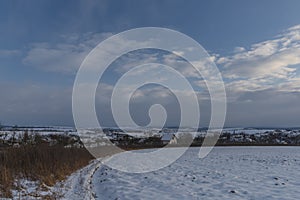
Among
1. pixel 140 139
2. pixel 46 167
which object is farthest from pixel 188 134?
pixel 46 167

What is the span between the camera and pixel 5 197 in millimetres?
8023

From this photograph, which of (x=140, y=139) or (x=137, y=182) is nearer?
(x=137, y=182)

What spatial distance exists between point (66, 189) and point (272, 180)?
27.3ft

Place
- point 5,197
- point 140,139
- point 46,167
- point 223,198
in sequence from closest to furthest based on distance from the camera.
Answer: point 5,197 → point 223,198 → point 46,167 → point 140,139

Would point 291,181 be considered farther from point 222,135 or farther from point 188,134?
point 222,135

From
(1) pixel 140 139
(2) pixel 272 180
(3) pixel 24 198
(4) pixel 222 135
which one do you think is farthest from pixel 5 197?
(4) pixel 222 135

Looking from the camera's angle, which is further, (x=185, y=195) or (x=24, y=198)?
(x=185, y=195)

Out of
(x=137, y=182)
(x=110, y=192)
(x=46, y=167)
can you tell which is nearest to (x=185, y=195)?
(x=110, y=192)

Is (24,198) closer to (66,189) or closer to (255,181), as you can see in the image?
(66,189)

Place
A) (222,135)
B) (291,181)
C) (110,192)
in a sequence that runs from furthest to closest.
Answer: (222,135) → (291,181) → (110,192)

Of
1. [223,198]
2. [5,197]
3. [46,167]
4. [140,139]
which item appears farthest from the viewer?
[140,139]

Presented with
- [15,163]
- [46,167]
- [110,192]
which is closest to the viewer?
[110,192]

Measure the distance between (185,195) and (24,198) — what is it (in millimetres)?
4836

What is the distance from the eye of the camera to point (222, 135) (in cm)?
7488
